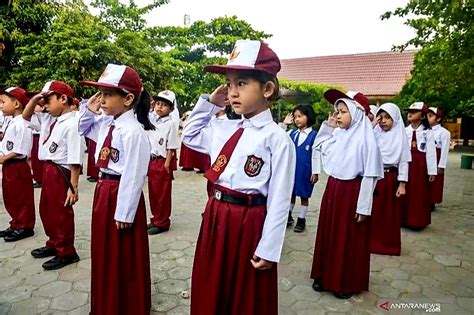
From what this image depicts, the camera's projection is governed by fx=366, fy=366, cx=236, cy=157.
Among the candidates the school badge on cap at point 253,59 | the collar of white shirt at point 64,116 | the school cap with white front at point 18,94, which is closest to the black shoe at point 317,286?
the school badge on cap at point 253,59

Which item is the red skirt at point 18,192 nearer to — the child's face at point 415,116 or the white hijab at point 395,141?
the white hijab at point 395,141

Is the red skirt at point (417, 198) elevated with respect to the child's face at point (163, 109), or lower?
lower

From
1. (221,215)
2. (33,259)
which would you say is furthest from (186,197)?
(221,215)

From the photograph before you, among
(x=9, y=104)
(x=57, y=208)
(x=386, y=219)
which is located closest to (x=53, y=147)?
(x=57, y=208)

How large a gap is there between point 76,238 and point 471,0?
5.88m

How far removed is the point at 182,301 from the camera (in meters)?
3.21

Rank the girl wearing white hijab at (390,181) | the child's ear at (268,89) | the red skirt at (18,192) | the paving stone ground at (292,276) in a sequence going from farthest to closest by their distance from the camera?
1. the girl wearing white hijab at (390,181)
2. the red skirt at (18,192)
3. the paving stone ground at (292,276)
4. the child's ear at (268,89)

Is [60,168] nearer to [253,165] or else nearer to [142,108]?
[142,108]

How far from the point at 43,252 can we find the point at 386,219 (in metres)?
4.11

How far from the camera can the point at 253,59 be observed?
203 centimetres

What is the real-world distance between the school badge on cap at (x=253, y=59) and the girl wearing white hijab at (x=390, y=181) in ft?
9.67

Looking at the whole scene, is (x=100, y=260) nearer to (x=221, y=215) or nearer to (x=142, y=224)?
(x=142, y=224)

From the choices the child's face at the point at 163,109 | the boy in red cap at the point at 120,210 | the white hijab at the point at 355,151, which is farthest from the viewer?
the child's face at the point at 163,109

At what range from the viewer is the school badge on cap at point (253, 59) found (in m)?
2.01
